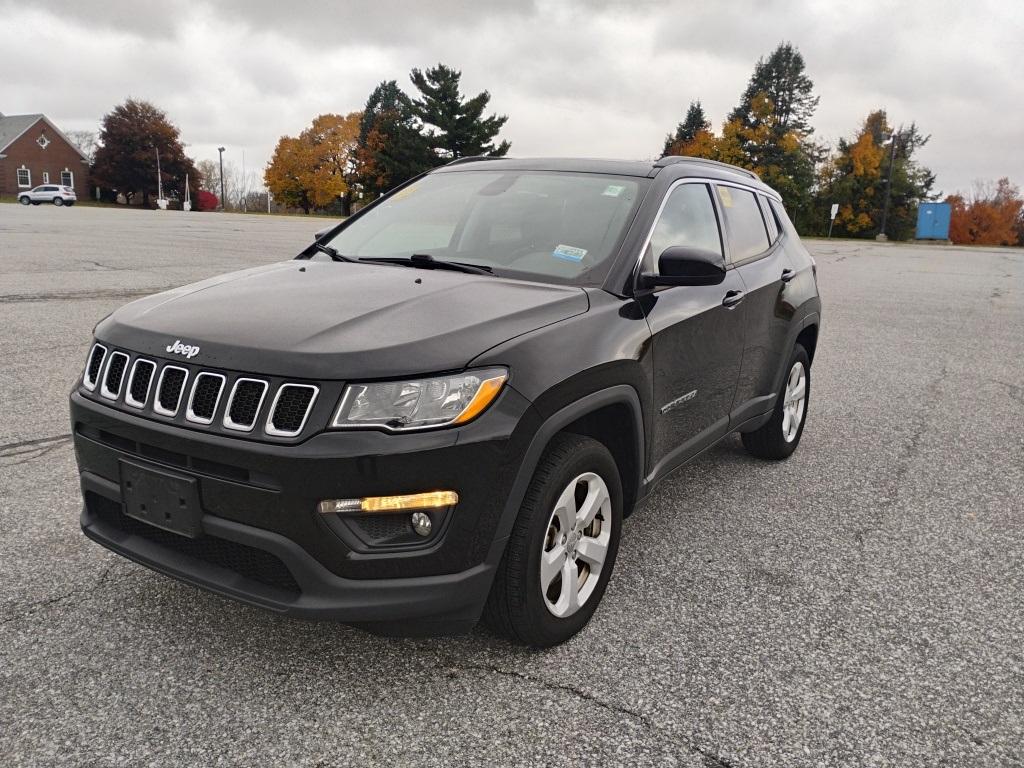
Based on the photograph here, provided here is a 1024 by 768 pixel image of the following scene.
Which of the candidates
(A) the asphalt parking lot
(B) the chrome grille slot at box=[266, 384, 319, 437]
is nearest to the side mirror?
(A) the asphalt parking lot

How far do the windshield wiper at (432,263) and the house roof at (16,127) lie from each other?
8778cm

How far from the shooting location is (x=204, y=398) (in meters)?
2.39

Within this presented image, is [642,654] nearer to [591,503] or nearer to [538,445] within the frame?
[591,503]

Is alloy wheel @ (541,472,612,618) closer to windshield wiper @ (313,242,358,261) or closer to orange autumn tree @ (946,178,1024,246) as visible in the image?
windshield wiper @ (313,242,358,261)

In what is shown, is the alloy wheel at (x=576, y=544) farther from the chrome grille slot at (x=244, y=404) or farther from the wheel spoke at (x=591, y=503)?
the chrome grille slot at (x=244, y=404)

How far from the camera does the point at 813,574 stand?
3.53 meters

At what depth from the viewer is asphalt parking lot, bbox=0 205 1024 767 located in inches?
93.4

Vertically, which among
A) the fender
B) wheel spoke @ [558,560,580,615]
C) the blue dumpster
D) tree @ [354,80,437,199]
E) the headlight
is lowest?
wheel spoke @ [558,560,580,615]

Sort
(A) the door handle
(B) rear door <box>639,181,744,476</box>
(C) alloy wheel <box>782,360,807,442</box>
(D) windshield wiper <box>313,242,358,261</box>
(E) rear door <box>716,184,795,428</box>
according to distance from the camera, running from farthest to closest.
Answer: (C) alloy wheel <box>782,360,807,442</box> → (E) rear door <box>716,184,795,428</box> → (A) the door handle → (D) windshield wiper <box>313,242,358,261</box> → (B) rear door <box>639,181,744,476</box>

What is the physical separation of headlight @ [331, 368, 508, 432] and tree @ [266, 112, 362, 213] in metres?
77.8

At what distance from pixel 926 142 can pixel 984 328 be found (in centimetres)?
8094

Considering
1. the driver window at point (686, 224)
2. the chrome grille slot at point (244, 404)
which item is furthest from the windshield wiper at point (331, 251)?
the chrome grille slot at point (244, 404)

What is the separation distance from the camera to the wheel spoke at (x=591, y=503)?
113 inches

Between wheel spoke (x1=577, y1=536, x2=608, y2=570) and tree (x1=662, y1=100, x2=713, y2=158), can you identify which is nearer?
wheel spoke (x1=577, y1=536, x2=608, y2=570)
